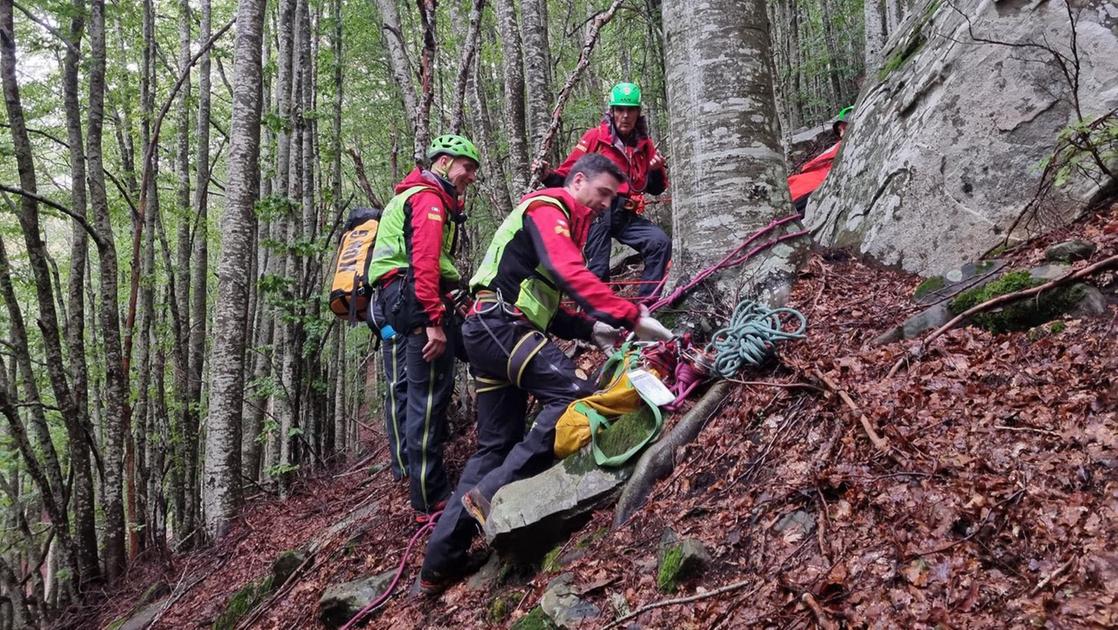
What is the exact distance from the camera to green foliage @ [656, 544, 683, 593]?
96.7 inches

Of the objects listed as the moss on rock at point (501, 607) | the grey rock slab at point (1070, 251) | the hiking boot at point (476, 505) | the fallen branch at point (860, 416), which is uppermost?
the grey rock slab at point (1070, 251)

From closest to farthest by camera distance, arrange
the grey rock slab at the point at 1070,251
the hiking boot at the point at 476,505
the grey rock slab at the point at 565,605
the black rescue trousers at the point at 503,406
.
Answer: the grey rock slab at the point at 565,605 → the grey rock slab at the point at 1070,251 → the hiking boot at the point at 476,505 → the black rescue trousers at the point at 503,406

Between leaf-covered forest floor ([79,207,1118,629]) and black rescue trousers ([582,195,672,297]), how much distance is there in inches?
78.4

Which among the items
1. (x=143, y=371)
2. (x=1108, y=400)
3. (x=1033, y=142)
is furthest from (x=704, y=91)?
(x=143, y=371)

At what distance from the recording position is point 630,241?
5.99 m

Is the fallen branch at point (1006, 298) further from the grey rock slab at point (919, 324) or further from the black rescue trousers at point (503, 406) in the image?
the black rescue trousers at point (503, 406)

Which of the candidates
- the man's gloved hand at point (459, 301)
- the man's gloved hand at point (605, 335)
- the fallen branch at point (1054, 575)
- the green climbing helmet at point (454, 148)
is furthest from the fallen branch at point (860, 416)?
the green climbing helmet at point (454, 148)

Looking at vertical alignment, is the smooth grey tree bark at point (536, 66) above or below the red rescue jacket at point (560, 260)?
above

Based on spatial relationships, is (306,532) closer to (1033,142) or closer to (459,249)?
(459,249)

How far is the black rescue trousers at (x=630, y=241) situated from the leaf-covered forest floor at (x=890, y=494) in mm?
1992

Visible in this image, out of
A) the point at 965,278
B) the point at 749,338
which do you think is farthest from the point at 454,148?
the point at 965,278

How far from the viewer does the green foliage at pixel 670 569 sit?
8.05ft

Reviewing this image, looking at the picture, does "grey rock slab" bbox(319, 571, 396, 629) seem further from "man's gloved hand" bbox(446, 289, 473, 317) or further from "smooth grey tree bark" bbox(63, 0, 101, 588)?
"smooth grey tree bark" bbox(63, 0, 101, 588)

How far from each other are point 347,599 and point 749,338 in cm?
299
